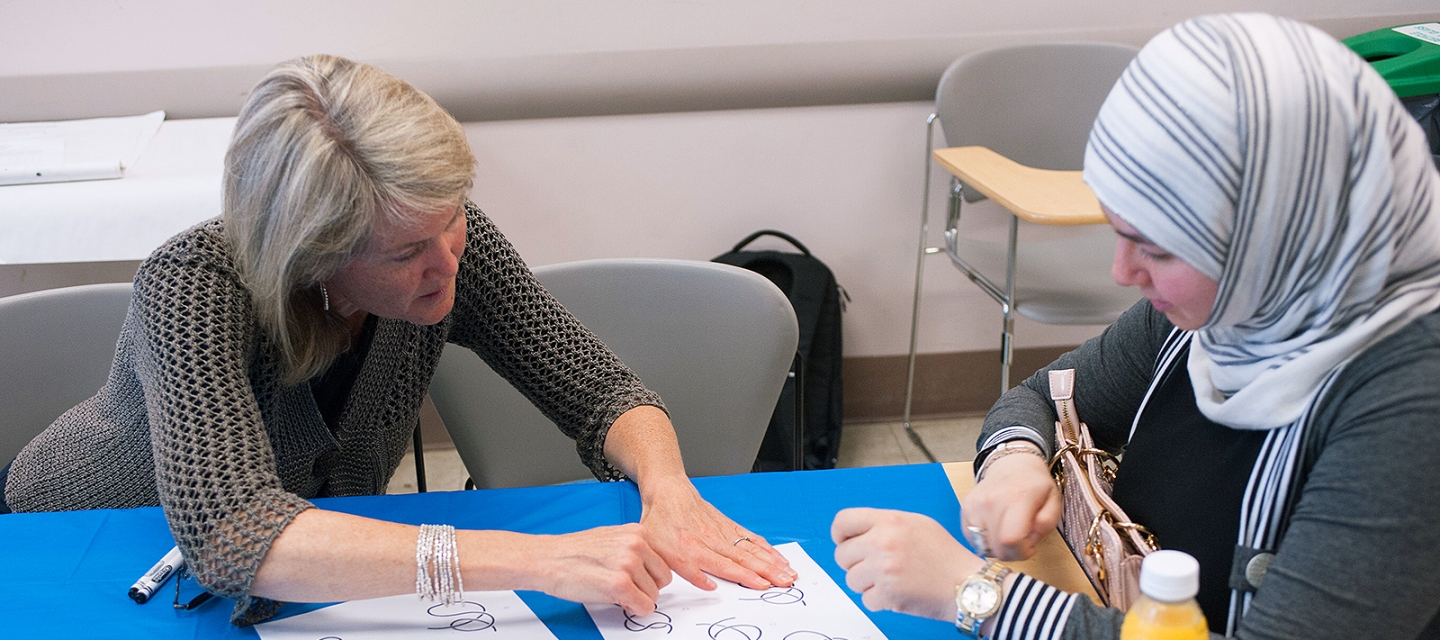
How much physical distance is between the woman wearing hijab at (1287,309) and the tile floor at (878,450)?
1884 mm

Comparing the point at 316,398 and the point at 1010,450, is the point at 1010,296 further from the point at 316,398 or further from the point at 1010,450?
the point at 316,398

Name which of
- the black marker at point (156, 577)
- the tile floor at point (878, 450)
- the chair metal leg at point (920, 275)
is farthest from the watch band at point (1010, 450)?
the tile floor at point (878, 450)

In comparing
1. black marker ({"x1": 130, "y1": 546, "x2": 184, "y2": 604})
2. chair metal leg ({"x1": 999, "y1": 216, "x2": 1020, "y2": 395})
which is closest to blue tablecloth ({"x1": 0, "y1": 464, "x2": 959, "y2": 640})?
black marker ({"x1": 130, "y1": 546, "x2": 184, "y2": 604})

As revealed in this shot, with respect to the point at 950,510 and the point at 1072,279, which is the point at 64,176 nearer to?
the point at 950,510

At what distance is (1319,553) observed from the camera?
0.75 meters

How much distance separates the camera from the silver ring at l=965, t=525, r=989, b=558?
1031mm

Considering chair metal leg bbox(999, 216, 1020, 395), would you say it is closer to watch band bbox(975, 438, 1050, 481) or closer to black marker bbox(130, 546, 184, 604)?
watch band bbox(975, 438, 1050, 481)

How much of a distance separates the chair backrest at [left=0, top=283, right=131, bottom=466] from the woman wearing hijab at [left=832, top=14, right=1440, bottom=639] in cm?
132

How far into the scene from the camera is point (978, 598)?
2.87ft

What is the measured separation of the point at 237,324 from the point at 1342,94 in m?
1.06

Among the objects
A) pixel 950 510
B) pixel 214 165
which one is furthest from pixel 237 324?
pixel 214 165

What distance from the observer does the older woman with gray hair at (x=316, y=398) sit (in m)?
1.02

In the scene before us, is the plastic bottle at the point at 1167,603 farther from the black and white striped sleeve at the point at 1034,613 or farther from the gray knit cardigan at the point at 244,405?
the gray knit cardigan at the point at 244,405

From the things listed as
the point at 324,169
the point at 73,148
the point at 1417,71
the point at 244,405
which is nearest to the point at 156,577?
the point at 244,405
